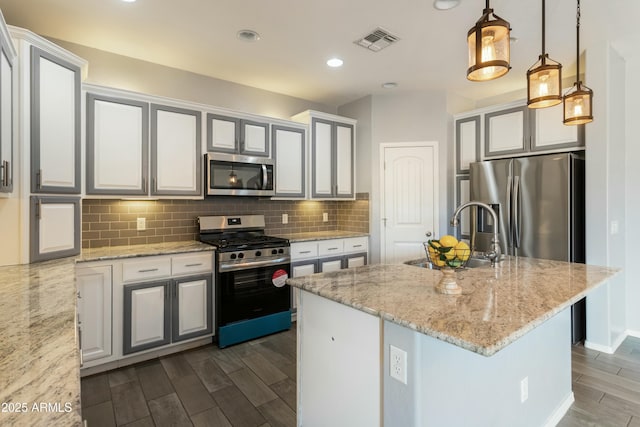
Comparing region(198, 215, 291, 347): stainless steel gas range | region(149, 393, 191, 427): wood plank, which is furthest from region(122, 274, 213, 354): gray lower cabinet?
region(149, 393, 191, 427): wood plank

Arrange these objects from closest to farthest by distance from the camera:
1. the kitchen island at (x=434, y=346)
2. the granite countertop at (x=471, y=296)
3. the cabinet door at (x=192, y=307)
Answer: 1. the granite countertop at (x=471, y=296)
2. the kitchen island at (x=434, y=346)
3. the cabinet door at (x=192, y=307)

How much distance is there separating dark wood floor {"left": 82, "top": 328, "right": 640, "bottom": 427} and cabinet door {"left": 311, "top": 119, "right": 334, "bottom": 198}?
196cm

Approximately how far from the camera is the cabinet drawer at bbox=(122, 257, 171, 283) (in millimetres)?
2674

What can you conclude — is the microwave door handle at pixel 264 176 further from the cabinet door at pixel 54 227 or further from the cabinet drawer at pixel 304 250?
the cabinet door at pixel 54 227

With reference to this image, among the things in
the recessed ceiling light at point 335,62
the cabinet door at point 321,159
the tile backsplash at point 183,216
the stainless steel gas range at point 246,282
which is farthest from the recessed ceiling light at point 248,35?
the stainless steel gas range at point 246,282

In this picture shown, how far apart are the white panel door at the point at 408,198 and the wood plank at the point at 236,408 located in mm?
2477

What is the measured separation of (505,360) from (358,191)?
3087 mm

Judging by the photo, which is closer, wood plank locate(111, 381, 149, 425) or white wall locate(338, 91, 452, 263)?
wood plank locate(111, 381, 149, 425)

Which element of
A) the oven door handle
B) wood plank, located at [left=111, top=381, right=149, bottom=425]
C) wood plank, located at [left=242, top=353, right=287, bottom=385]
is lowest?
wood plank, located at [left=111, top=381, right=149, bottom=425]

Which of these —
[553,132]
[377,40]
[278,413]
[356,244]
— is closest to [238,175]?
[356,244]

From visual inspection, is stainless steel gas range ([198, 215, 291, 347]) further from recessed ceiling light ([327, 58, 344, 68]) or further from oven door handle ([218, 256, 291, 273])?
recessed ceiling light ([327, 58, 344, 68])

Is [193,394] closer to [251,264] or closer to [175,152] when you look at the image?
[251,264]

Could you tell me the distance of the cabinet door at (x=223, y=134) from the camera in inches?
131

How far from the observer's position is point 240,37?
2828mm
